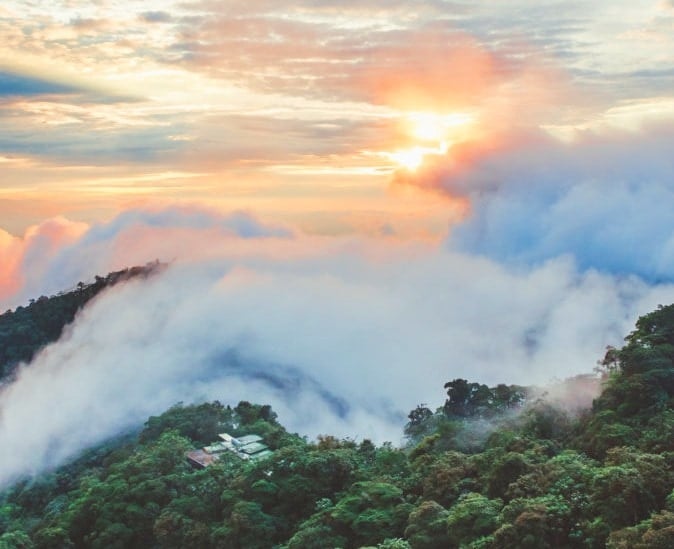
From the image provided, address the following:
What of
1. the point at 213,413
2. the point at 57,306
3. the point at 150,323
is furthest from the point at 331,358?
the point at 213,413

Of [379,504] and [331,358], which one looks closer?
[379,504]

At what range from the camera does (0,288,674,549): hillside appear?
17109mm

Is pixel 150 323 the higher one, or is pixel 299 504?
pixel 299 504

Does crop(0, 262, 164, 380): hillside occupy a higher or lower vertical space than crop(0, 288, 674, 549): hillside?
lower

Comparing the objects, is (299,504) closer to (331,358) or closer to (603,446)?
(603,446)

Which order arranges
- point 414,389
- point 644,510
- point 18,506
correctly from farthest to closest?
point 414,389
point 18,506
point 644,510

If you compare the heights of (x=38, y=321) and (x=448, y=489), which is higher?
(x=448, y=489)

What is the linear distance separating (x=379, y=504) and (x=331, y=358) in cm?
7398

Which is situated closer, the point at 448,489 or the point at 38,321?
the point at 448,489

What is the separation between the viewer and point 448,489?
23.0m

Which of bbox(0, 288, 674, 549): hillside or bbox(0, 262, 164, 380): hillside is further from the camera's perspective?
bbox(0, 262, 164, 380): hillside

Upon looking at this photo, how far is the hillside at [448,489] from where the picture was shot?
1711 centimetres

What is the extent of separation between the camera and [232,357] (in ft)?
302

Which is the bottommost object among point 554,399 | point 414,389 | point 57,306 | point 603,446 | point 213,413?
point 414,389
